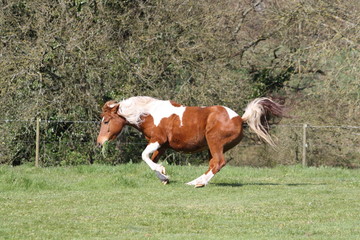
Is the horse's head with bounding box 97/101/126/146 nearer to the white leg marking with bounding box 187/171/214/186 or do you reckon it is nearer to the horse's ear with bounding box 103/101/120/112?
the horse's ear with bounding box 103/101/120/112

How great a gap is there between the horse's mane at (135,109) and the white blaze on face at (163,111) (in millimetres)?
149

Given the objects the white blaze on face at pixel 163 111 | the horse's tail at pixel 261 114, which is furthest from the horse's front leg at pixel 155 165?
the horse's tail at pixel 261 114

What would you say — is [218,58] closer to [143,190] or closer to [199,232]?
[143,190]

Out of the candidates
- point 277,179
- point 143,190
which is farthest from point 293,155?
point 143,190

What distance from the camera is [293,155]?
2439cm

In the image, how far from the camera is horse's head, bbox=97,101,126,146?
14.5 metres

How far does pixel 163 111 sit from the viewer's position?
14234 mm

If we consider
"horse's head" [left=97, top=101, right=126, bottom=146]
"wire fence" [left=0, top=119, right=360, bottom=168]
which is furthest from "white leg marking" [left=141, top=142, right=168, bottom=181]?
"wire fence" [left=0, top=119, right=360, bottom=168]

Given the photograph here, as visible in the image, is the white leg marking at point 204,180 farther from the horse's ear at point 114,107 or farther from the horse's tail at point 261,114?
the horse's ear at point 114,107

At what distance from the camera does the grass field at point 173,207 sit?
29.3 ft

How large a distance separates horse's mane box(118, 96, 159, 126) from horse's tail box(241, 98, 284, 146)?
6.30ft

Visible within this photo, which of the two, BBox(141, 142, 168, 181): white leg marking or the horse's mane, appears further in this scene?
the horse's mane

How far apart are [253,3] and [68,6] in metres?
8.12

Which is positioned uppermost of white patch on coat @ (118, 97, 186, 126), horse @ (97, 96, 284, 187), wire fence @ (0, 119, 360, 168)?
white patch on coat @ (118, 97, 186, 126)
